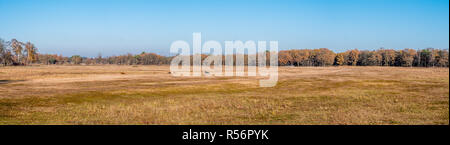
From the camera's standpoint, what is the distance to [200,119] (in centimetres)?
1903

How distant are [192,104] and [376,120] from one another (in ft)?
47.3

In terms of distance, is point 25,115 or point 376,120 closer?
point 376,120
